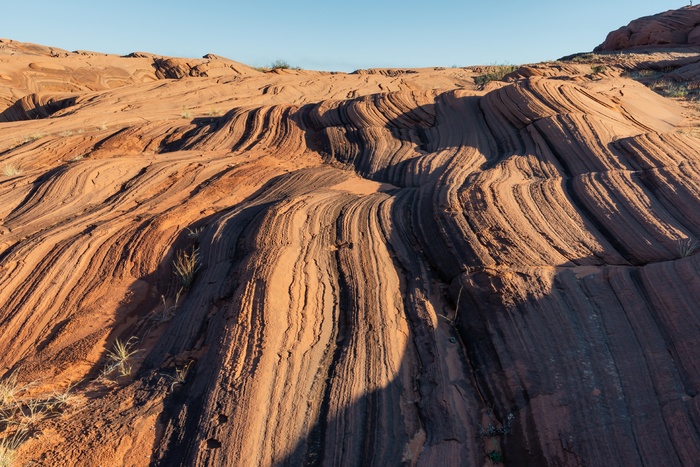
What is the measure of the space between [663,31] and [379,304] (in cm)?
3647

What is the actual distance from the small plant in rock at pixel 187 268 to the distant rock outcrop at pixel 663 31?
115 feet

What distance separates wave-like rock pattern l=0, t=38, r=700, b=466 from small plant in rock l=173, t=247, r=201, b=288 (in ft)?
0.45

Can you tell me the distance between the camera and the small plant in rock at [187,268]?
218 inches

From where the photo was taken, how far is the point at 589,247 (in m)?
5.20

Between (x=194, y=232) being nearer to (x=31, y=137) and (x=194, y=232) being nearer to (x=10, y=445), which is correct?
(x=10, y=445)

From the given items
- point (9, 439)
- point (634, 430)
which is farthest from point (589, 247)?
point (9, 439)

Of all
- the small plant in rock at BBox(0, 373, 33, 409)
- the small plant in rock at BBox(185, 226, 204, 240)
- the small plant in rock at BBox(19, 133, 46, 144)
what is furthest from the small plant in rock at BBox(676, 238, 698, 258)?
the small plant in rock at BBox(19, 133, 46, 144)

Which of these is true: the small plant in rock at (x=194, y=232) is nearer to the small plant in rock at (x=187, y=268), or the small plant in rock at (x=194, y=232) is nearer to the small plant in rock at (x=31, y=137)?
the small plant in rock at (x=187, y=268)

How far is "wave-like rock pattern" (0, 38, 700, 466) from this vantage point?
3.30 meters

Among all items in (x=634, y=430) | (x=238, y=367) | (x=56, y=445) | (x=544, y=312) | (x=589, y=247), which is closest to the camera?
(x=634, y=430)

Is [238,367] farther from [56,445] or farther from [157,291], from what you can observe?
[157,291]

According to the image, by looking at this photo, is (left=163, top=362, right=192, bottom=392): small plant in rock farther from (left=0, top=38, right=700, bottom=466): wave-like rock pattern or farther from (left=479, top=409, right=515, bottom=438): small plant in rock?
(left=479, top=409, right=515, bottom=438): small plant in rock

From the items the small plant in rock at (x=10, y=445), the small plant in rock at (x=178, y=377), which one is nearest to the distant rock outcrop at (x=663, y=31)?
the small plant in rock at (x=178, y=377)

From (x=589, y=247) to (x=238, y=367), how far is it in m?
4.35
